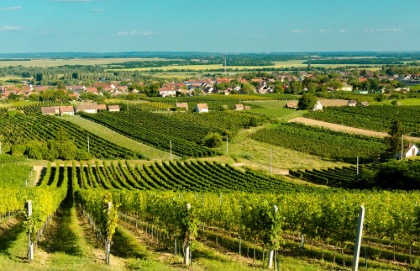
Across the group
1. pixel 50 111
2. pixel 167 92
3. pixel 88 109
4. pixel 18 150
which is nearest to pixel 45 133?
pixel 18 150

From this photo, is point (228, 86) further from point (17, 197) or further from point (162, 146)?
point (17, 197)

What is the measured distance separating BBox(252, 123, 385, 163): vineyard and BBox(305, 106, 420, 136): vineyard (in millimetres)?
9601

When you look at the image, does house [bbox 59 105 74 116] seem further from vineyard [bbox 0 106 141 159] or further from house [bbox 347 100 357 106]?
house [bbox 347 100 357 106]

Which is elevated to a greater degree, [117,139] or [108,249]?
[108,249]

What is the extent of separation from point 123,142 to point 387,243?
198 ft

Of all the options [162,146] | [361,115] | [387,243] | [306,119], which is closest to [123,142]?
[162,146]

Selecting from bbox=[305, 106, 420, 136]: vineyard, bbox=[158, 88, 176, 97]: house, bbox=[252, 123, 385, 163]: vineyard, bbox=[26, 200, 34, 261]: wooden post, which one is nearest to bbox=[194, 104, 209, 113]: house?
bbox=[305, 106, 420, 136]: vineyard

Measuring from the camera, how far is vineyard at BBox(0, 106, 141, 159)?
70.4 metres

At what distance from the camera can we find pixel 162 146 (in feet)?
250

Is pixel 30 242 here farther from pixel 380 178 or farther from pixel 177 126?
pixel 177 126

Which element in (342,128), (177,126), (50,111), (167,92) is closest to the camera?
(342,128)

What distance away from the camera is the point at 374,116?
102 metres

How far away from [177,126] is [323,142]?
101 ft

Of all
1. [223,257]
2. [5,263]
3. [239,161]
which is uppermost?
[5,263]
